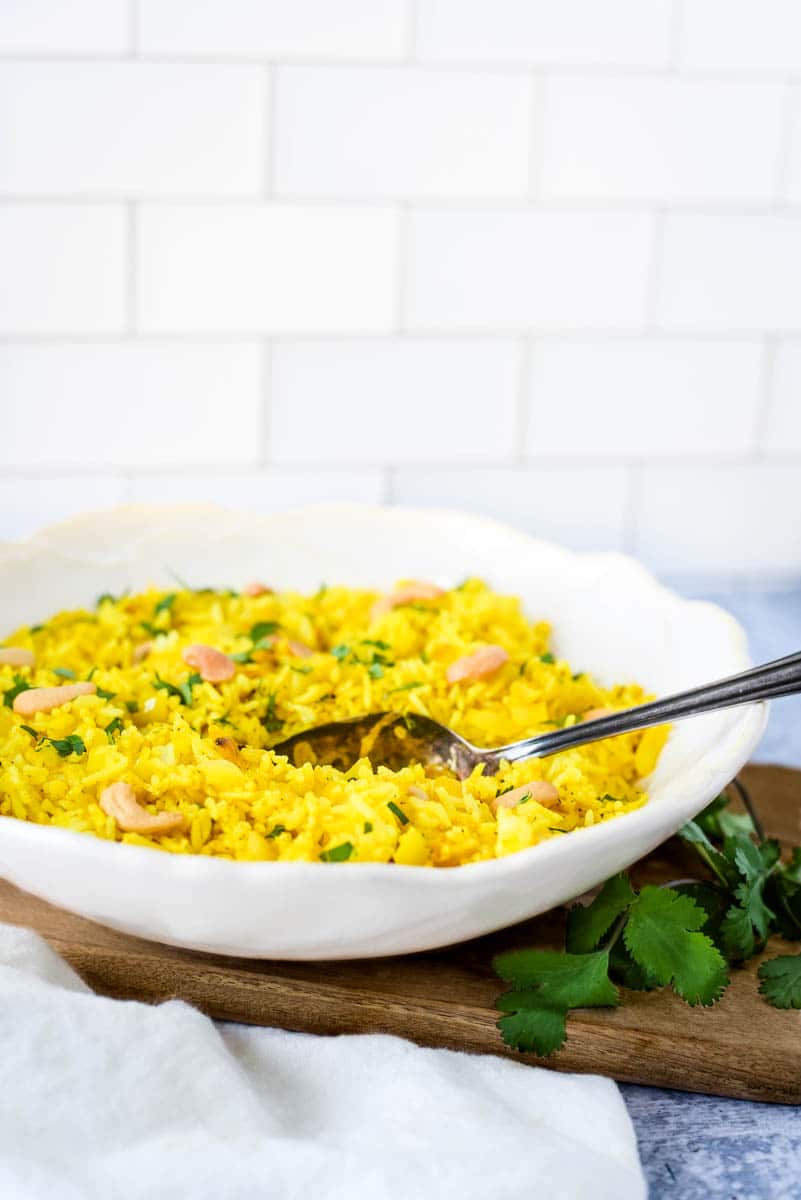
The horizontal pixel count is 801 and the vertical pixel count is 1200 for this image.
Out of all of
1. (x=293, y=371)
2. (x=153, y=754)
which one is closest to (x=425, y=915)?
(x=153, y=754)

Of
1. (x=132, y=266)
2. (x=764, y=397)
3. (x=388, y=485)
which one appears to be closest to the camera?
(x=132, y=266)

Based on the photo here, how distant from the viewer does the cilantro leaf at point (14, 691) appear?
1.16 metres

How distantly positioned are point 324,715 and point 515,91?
1.20 meters

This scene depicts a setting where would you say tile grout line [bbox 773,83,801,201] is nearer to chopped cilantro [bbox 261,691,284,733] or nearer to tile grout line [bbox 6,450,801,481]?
tile grout line [bbox 6,450,801,481]

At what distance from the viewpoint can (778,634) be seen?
2115 mm

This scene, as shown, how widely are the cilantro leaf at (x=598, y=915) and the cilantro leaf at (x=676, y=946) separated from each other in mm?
17

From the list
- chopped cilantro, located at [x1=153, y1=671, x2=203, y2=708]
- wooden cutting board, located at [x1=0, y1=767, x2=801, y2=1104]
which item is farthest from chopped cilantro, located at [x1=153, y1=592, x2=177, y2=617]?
wooden cutting board, located at [x1=0, y1=767, x2=801, y2=1104]

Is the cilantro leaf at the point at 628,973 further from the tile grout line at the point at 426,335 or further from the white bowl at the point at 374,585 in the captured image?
the tile grout line at the point at 426,335

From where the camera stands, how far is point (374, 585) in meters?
1.56

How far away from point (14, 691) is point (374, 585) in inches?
19.5

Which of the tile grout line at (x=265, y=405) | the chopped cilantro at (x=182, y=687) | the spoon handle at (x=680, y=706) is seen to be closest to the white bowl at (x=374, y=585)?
the spoon handle at (x=680, y=706)

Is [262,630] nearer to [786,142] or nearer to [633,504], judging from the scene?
[633,504]

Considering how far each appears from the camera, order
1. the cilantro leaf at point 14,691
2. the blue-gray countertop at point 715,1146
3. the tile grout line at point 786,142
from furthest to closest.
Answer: the tile grout line at point 786,142 → the cilantro leaf at point 14,691 → the blue-gray countertop at point 715,1146

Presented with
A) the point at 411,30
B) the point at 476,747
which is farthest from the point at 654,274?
the point at 476,747
